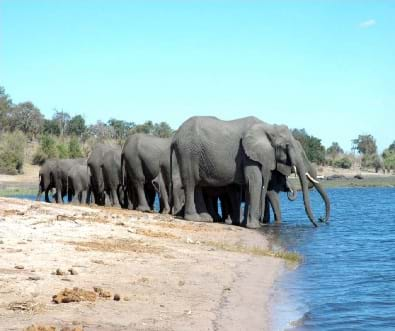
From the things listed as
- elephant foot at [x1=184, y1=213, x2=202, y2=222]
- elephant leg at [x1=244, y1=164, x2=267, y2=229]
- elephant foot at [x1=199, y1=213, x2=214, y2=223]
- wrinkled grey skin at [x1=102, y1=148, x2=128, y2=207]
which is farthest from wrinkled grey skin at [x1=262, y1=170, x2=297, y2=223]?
wrinkled grey skin at [x1=102, y1=148, x2=128, y2=207]

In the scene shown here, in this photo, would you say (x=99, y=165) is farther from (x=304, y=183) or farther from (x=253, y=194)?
(x=304, y=183)

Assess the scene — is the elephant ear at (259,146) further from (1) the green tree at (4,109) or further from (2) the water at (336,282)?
(1) the green tree at (4,109)

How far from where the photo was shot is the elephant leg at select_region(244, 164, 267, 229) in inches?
924

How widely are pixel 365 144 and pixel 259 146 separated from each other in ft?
452

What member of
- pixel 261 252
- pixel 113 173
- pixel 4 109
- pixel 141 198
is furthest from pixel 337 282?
pixel 4 109

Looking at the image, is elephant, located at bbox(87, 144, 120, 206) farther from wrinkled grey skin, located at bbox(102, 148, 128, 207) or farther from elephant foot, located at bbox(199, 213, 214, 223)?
elephant foot, located at bbox(199, 213, 214, 223)

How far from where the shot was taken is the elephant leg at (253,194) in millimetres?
23469

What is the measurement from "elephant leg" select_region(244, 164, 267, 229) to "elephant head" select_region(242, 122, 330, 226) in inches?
14.6

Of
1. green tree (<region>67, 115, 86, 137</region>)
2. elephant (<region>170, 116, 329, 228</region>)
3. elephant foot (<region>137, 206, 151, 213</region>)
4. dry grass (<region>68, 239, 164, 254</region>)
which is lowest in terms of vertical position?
elephant foot (<region>137, 206, 151, 213</region>)

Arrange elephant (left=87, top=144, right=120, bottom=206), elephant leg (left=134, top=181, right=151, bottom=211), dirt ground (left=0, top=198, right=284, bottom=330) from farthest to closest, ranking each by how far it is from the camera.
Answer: elephant (left=87, top=144, right=120, bottom=206), elephant leg (left=134, top=181, right=151, bottom=211), dirt ground (left=0, top=198, right=284, bottom=330)

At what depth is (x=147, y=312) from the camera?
9.10 meters

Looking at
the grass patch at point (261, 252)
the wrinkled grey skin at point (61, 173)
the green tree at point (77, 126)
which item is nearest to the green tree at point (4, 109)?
the green tree at point (77, 126)

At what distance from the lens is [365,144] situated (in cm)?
15762

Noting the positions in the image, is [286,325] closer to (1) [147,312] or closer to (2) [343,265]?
(1) [147,312]
